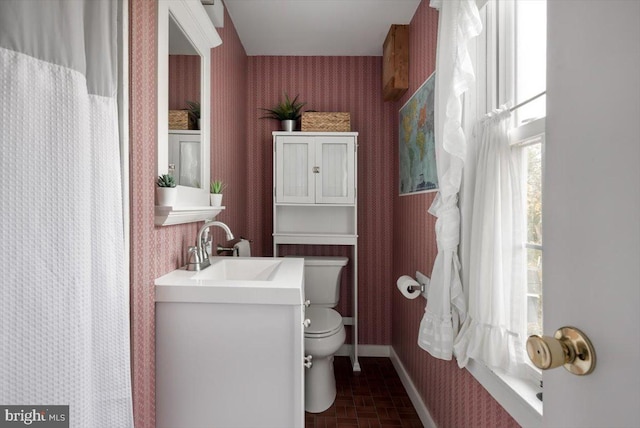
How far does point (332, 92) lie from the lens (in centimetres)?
291

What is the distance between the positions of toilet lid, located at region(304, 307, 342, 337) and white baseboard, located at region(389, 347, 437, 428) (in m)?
0.66

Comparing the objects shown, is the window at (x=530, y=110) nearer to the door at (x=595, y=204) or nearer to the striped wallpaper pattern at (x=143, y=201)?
the door at (x=595, y=204)

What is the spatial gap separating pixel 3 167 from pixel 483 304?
4.68 feet

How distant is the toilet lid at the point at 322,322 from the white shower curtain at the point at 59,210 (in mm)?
1293

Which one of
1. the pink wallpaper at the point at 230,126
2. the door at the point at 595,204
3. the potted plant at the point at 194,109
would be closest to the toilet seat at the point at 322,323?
the pink wallpaper at the point at 230,126

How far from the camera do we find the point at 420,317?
2.05 meters

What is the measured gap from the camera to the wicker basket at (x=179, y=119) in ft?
4.62

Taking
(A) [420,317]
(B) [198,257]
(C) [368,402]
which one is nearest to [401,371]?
(C) [368,402]

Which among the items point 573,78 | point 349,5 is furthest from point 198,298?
point 349,5

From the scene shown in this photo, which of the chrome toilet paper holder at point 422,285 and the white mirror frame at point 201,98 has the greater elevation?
the white mirror frame at point 201,98

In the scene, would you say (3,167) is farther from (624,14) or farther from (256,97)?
(256,97)

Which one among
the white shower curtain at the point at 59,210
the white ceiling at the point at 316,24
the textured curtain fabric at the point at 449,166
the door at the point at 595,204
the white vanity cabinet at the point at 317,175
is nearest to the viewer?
the door at the point at 595,204

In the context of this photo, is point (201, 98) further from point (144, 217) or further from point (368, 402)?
point (368, 402)

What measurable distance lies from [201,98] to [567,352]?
1821mm
